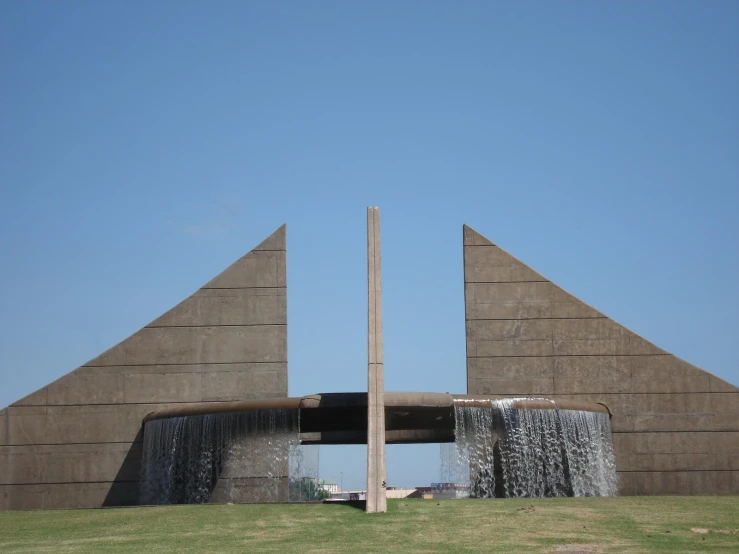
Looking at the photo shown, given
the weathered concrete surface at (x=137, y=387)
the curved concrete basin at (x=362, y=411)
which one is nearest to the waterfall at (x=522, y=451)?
the curved concrete basin at (x=362, y=411)

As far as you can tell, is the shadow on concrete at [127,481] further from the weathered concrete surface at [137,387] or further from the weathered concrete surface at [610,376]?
the weathered concrete surface at [610,376]

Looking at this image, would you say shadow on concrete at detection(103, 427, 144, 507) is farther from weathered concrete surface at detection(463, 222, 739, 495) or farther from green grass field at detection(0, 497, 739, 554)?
weathered concrete surface at detection(463, 222, 739, 495)

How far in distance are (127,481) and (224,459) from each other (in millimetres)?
3755

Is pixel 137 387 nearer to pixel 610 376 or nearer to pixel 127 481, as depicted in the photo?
pixel 127 481

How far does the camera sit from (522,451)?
25.2 m

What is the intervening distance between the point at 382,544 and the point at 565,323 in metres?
15.5

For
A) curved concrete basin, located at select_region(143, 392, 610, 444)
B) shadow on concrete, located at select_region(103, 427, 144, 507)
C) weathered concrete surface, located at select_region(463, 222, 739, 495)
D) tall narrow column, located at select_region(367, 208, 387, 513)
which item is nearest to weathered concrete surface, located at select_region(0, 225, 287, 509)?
shadow on concrete, located at select_region(103, 427, 144, 507)

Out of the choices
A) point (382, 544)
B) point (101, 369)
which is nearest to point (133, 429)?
point (101, 369)

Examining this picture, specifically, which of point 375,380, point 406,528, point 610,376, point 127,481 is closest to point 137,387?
point 127,481

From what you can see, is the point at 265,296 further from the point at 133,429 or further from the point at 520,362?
the point at 520,362

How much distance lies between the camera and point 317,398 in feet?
80.3

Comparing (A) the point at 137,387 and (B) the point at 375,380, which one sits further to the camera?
(A) the point at 137,387

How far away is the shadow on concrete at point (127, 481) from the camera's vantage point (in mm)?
27719

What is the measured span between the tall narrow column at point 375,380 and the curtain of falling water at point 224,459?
5.07m
